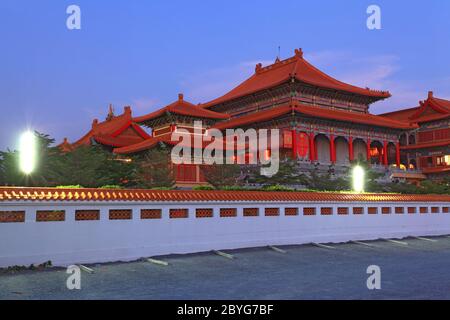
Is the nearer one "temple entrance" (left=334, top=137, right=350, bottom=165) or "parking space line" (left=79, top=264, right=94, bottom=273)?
"parking space line" (left=79, top=264, right=94, bottom=273)

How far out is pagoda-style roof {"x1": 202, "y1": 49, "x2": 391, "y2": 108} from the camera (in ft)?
132

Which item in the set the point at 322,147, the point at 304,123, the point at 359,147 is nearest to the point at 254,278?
the point at 304,123

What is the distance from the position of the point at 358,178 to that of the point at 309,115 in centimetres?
936

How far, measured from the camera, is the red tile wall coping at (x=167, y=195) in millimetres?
14508

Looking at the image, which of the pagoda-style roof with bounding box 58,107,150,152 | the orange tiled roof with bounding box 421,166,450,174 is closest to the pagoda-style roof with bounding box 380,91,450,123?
the orange tiled roof with bounding box 421,166,450,174

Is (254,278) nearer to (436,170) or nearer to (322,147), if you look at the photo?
(322,147)

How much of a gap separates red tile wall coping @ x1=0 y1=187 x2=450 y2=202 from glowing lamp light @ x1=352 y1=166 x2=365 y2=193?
4.63 meters

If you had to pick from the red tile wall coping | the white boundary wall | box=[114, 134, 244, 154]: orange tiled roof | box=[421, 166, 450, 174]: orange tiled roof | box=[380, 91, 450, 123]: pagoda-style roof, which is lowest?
the white boundary wall

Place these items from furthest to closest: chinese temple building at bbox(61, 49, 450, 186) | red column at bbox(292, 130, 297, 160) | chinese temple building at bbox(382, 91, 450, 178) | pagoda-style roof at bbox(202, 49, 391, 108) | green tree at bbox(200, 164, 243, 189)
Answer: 1. chinese temple building at bbox(382, 91, 450, 178)
2. pagoda-style roof at bbox(202, 49, 391, 108)
3. red column at bbox(292, 130, 297, 160)
4. chinese temple building at bbox(61, 49, 450, 186)
5. green tree at bbox(200, 164, 243, 189)

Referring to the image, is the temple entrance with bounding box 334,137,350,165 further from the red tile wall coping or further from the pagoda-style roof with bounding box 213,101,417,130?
the red tile wall coping

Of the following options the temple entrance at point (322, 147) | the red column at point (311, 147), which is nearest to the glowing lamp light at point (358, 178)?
the red column at point (311, 147)

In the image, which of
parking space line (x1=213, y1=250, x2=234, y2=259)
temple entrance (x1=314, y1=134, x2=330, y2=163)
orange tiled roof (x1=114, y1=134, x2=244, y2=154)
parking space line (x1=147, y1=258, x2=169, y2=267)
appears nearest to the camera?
parking space line (x1=147, y1=258, x2=169, y2=267)
